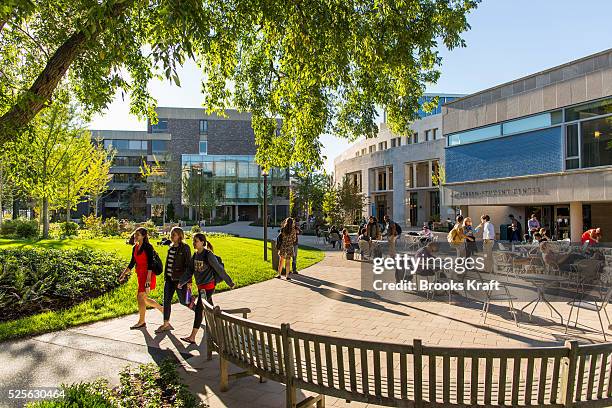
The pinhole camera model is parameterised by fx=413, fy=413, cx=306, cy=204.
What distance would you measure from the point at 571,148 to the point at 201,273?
20187mm

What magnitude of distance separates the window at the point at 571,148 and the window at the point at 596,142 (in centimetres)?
29

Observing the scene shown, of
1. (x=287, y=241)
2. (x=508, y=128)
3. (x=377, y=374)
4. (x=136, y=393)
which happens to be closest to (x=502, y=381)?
(x=377, y=374)

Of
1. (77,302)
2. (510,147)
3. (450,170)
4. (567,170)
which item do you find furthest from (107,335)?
(450,170)

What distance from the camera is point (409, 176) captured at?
46531 millimetres

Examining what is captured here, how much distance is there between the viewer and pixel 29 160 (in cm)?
880

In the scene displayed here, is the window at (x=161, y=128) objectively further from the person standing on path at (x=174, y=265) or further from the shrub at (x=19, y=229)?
the person standing on path at (x=174, y=265)

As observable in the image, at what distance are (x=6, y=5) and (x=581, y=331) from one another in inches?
342

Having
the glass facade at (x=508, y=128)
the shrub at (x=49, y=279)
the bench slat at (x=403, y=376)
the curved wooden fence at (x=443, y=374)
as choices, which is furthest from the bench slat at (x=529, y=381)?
the glass facade at (x=508, y=128)

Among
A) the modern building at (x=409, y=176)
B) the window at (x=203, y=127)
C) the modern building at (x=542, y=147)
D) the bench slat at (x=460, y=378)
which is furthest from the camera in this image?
the window at (x=203, y=127)

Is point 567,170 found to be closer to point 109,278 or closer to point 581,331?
point 581,331

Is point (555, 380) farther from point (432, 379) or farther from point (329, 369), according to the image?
point (329, 369)

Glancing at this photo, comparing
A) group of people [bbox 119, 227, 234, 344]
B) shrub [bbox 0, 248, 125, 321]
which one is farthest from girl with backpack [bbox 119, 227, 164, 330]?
shrub [bbox 0, 248, 125, 321]

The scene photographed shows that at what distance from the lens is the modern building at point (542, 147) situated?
18672mm

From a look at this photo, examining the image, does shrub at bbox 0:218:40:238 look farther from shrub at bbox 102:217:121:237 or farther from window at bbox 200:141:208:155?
window at bbox 200:141:208:155
